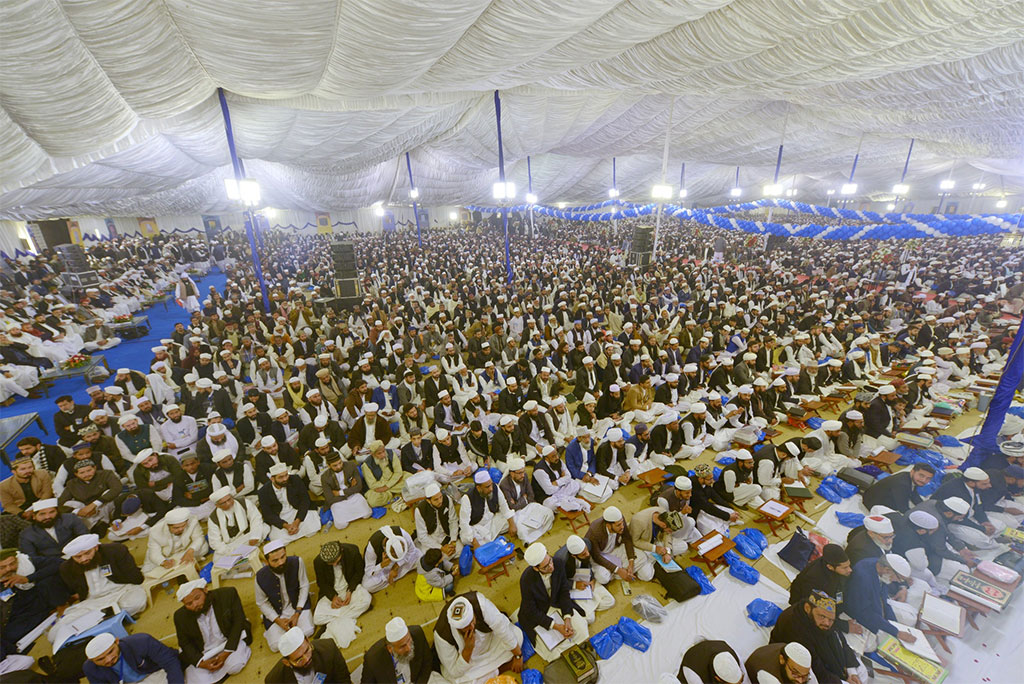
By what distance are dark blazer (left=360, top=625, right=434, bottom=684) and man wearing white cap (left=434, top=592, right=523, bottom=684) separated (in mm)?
122

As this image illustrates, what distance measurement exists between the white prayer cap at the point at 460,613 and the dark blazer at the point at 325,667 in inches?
33.8

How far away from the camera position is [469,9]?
3.71m

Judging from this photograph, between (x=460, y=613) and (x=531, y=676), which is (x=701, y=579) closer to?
(x=531, y=676)

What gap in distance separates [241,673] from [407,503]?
2.23 metres

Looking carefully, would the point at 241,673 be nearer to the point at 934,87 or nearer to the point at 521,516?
the point at 521,516

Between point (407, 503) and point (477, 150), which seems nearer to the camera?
point (407, 503)

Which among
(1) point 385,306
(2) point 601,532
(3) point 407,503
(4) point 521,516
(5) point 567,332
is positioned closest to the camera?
(2) point 601,532

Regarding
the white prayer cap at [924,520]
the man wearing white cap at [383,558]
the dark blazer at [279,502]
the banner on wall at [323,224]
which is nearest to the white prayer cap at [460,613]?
the man wearing white cap at [383,558]

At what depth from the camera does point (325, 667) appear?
312 cm

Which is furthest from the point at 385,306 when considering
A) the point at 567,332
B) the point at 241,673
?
the point at 241,673

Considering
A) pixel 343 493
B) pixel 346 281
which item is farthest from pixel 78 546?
pixel 346 281

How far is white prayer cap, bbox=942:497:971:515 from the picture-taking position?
4.29 meters

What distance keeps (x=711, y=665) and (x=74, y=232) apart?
33.8m

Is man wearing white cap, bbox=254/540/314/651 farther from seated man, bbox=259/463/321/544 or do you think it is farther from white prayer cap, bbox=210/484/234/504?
white prayer cap, bbox=210/484/234/504
